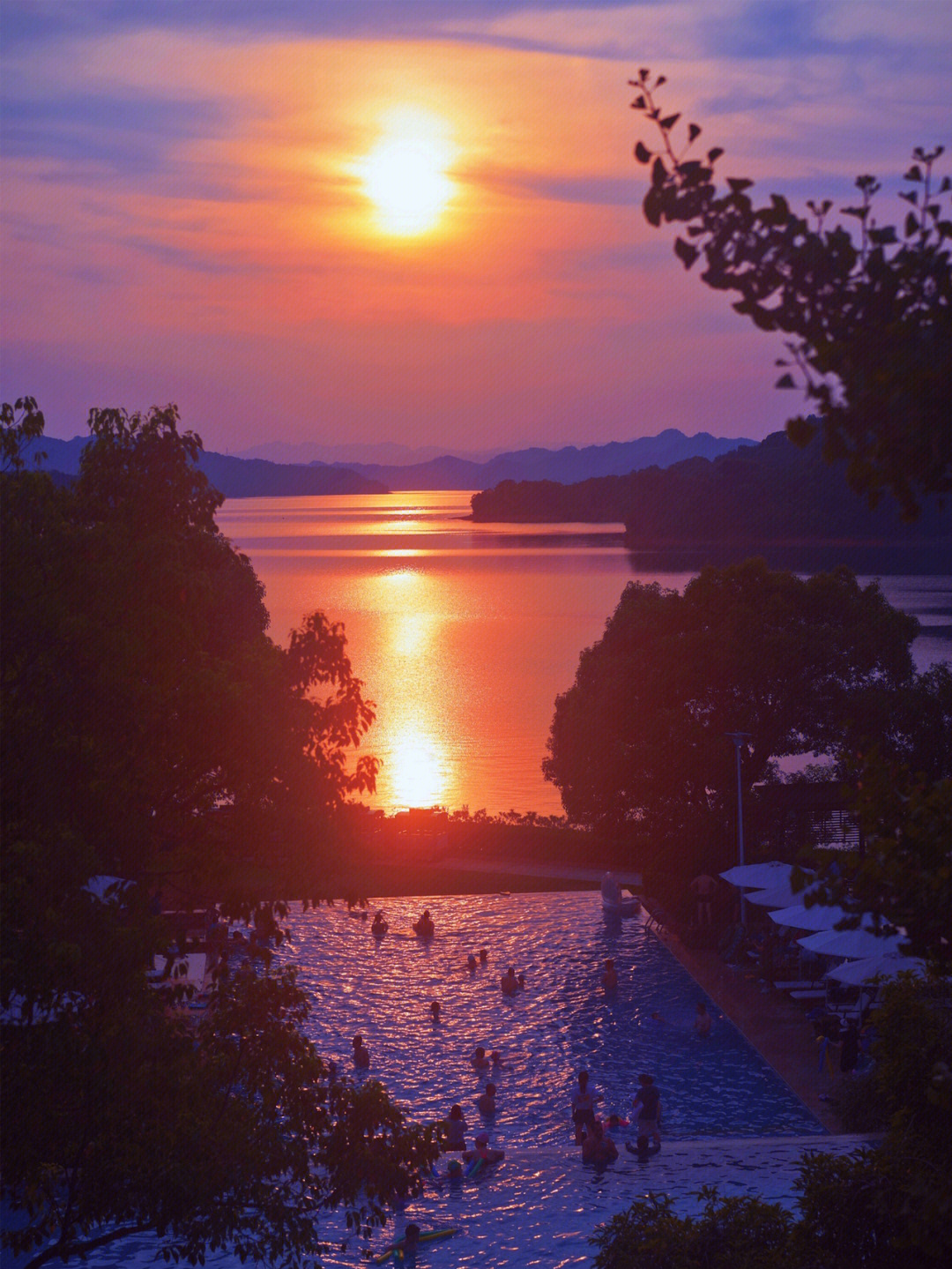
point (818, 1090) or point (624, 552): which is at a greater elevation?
point (624, 552)

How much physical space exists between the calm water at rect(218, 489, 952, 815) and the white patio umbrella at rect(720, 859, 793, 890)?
19.6m

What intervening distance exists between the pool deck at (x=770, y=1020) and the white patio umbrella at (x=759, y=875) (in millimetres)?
1598

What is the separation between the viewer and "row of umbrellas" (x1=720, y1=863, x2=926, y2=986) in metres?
18.8

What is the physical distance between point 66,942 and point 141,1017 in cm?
115

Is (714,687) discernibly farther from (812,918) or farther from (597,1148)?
(597,1148)

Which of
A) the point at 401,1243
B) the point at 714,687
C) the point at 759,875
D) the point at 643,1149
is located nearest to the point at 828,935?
the point at 759,875

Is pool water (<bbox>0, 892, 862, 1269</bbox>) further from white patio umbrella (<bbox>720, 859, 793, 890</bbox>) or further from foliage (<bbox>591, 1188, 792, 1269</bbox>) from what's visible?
foliage (<bbox>591, 1188, 792, 1269</bbox>)

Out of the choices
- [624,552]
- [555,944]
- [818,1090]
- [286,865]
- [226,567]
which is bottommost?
[818,1090]

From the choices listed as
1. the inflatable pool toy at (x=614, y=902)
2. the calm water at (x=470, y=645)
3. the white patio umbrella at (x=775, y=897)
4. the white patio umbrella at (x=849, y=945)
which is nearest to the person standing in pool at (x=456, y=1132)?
the white patio umbrella at (x=849, y=945)

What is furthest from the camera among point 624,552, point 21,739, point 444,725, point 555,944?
point 624,552

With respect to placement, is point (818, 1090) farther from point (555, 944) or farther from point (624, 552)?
point (624, 552)

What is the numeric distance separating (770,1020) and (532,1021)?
409cm

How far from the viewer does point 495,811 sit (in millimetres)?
45031

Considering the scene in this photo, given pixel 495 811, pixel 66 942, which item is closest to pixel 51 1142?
pixel 66 942
